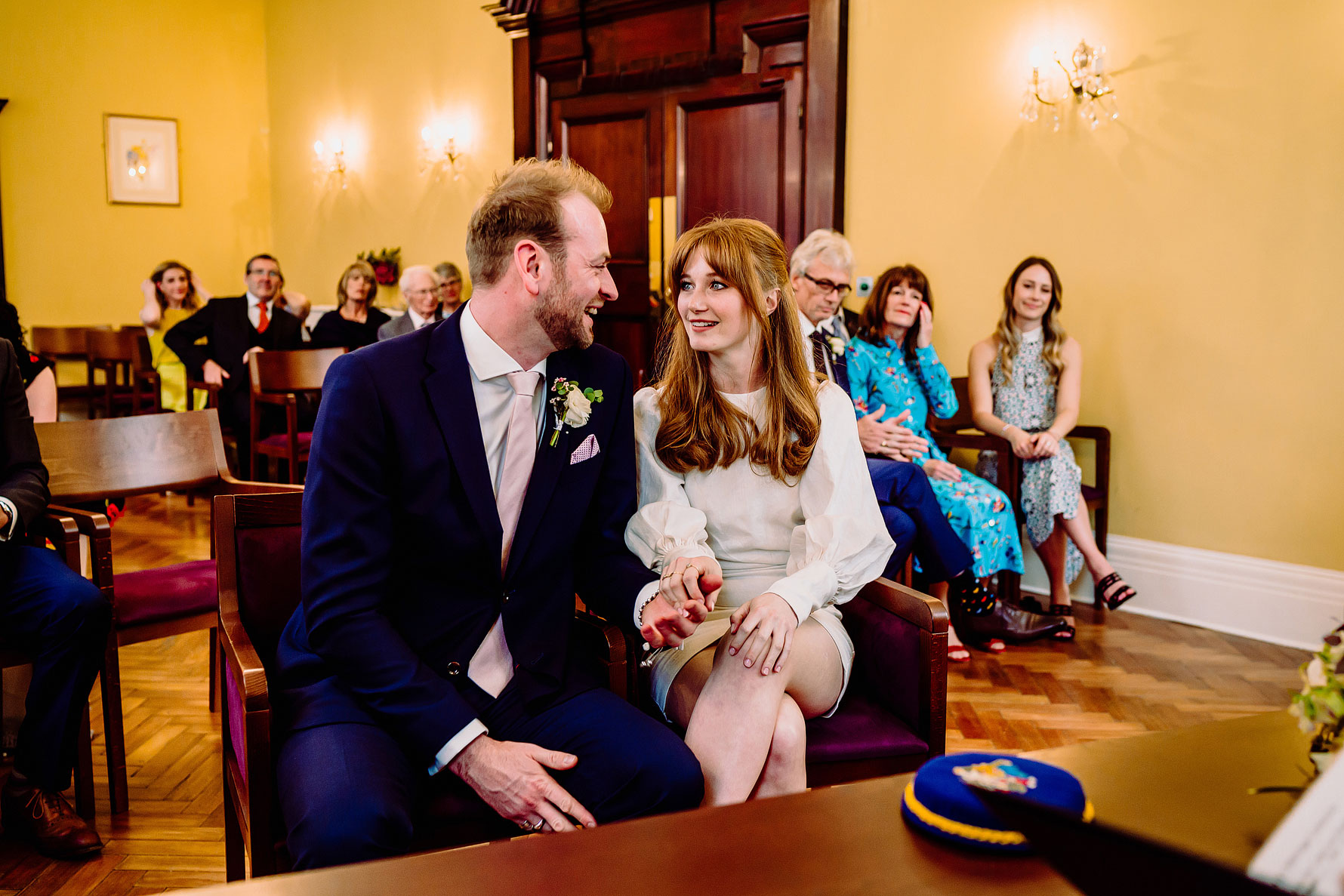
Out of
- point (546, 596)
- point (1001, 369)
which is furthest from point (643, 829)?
point (1001, 369)

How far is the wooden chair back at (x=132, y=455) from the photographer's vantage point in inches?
114

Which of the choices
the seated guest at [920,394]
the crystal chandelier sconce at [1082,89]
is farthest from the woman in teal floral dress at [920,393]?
the crystal chandelier sconce at [1082,89]

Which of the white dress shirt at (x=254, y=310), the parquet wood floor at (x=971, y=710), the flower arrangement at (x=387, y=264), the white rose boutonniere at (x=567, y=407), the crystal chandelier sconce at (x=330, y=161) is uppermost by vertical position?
the crystal chandelier sconce at (x=330, y=161)


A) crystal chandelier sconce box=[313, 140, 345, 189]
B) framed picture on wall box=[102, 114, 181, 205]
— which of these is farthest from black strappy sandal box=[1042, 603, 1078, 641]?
framed picture on wall box=[102, 114, 181, 205]

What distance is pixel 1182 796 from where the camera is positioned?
1.23 metres

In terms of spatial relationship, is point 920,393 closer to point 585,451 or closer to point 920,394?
point 920,394

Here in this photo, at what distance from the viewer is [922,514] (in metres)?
3.55

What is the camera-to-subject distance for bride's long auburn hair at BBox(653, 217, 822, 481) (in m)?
2.16

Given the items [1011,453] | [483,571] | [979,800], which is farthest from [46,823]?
[1011,453]

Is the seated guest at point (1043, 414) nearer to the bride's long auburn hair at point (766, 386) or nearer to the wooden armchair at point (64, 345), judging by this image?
the bride's long auburn hair at point (766, 386)

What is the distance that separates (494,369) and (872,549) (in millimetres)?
820

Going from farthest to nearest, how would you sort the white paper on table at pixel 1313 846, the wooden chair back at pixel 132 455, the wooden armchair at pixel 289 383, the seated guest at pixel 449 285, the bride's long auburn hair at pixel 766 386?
the seated guest at pixel 449 285, the wooden armchair at pixel 289 383, the wooden chair back at pixel 132 455, the bride's long auburn hair at pixel 766 386, the white paper on table at pixel 1313 846

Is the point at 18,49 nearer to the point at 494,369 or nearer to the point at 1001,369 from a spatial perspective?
the point at 1001,369

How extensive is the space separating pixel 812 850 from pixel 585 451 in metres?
1.00
